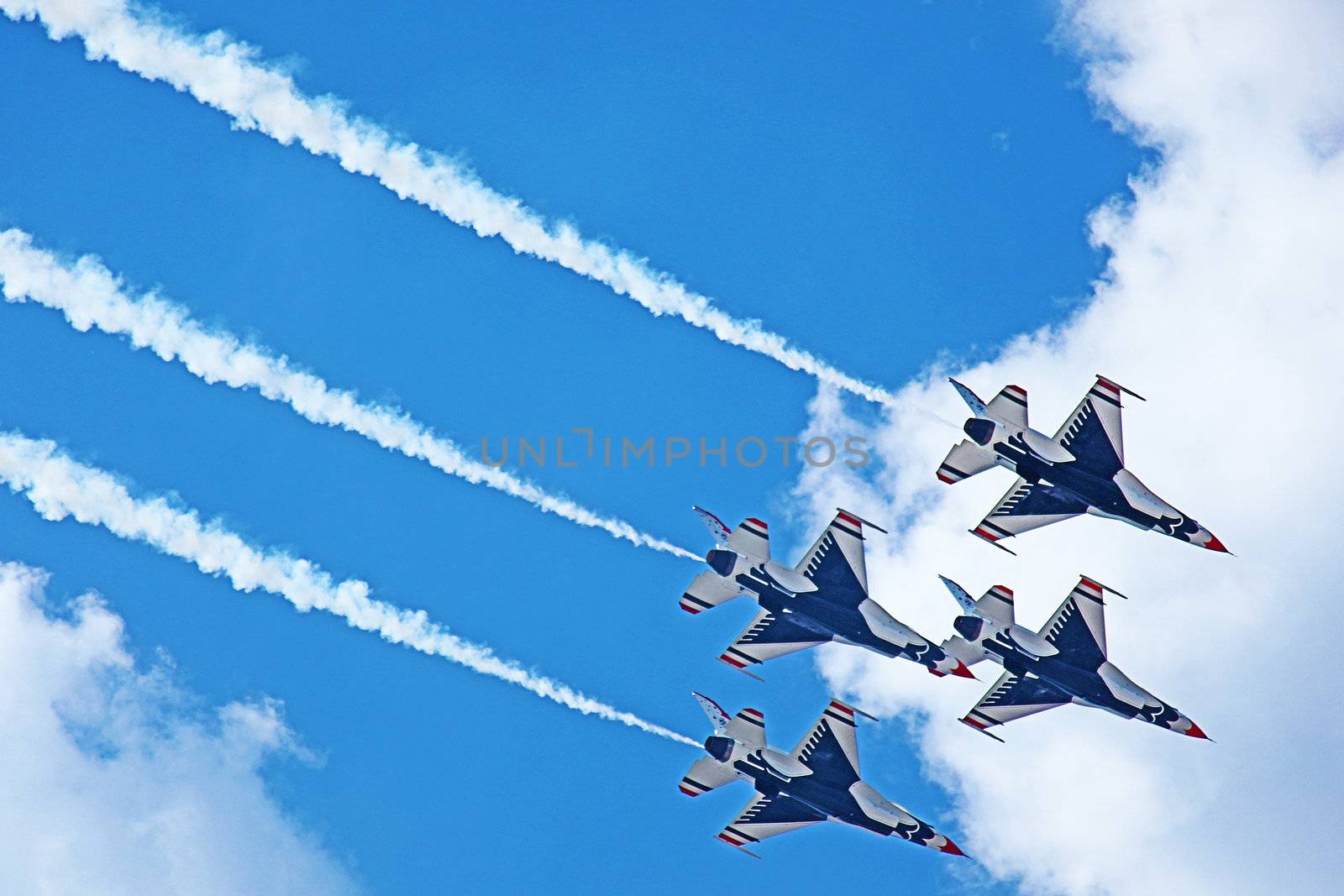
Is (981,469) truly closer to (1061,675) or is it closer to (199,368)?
(1061,675)

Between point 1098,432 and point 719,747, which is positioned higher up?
point 1098,432

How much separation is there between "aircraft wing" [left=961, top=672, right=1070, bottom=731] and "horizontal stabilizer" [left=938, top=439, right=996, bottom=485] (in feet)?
25.7

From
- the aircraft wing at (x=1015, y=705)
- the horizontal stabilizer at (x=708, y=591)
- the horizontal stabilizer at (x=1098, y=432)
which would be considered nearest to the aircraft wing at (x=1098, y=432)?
the horizontal stabilizer at (x=1098, y=432)

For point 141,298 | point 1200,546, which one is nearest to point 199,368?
point 141,298

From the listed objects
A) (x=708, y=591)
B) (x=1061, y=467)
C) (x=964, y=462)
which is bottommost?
(x=708, y=591)

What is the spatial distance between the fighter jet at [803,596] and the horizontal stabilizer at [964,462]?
10.4ft

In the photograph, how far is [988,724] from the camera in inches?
3484

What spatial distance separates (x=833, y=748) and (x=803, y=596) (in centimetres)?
615

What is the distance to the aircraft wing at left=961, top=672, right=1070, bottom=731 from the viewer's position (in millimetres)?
88500

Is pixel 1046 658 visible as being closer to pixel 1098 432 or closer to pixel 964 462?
pixel 964 462

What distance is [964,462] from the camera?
283 feet

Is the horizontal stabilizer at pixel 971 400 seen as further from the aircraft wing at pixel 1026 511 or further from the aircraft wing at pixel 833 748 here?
the aircraft wing at pixel 833 748

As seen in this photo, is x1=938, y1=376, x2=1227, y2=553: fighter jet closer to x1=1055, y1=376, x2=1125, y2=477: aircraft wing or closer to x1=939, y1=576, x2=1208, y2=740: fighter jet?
x1=1055, y1=376, x2=1125, y2=477: aircraft wing

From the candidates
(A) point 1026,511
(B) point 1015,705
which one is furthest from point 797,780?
(A) point 1026,511
